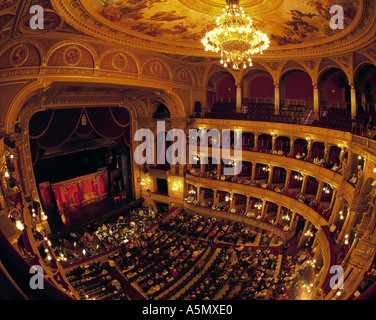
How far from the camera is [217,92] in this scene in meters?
23.0

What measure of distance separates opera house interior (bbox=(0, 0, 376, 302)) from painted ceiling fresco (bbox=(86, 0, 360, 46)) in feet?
0.29

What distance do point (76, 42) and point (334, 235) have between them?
575 inches

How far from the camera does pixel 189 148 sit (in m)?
21.0

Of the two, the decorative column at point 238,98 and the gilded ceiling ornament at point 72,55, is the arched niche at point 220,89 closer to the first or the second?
the decorative column at point 238,98

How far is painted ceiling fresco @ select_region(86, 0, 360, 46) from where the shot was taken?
9.38 m

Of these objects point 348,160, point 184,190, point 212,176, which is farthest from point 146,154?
point 348,160

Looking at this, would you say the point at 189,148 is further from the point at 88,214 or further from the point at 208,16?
the point at 208,16

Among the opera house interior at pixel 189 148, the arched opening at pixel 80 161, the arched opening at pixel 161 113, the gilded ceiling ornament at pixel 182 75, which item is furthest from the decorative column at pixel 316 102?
the arched opening at pixel 80 161

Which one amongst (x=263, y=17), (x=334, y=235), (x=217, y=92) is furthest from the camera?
(x=217, y=92)

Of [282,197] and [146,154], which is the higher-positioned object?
[146,154]

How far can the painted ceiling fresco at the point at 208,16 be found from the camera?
30.8ft

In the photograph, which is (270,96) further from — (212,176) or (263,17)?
(263,17)

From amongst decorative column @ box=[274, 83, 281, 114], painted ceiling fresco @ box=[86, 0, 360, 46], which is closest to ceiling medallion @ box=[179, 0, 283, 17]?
painted ceiling fresco @ box=[86, 0, 360, 46]

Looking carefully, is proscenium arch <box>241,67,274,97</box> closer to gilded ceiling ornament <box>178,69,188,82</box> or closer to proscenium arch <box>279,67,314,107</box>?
proscenium arch <box>279,67,314,107</box>
